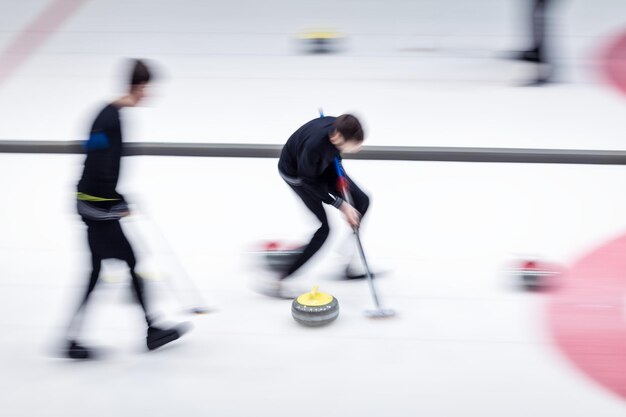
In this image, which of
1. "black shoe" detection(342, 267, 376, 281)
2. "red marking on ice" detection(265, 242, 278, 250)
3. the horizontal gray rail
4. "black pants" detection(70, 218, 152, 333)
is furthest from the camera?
the horizontal gray rail

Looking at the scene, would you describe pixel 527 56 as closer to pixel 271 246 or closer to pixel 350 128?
pixel 271 246

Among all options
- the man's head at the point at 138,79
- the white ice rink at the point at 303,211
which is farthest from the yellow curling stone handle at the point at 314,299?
the man's head at the point at 138,79

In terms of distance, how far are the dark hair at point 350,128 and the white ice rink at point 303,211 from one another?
835mm

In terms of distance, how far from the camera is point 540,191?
4.16 metres

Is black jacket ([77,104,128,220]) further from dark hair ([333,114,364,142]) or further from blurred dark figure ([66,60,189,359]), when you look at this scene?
dark hair ([333,114,364,142])

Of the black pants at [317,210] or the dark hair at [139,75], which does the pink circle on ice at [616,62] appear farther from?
the dark hair at [139,75]

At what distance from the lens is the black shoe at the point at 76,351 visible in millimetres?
2832

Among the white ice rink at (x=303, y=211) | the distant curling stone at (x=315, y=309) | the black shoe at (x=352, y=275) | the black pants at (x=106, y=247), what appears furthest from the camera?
the black shoe at (x=352, y=275)

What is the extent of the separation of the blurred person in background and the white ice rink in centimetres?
38

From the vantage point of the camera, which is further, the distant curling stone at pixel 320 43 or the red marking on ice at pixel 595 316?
the distant curling stone at pixel 320 43

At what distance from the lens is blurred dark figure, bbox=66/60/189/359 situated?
2498mm

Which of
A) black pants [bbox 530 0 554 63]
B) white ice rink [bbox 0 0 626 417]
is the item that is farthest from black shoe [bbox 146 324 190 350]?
black pants [bbox 530 0 554 63]

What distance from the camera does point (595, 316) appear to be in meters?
3.03

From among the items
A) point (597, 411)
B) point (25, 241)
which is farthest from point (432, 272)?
point (25, 241)
